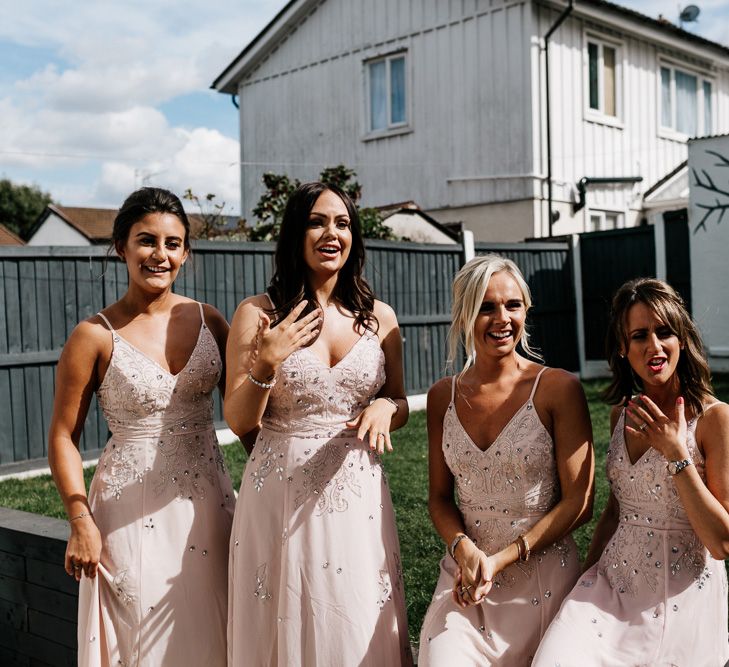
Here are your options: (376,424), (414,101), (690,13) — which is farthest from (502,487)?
(690,13)

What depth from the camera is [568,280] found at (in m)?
13.2

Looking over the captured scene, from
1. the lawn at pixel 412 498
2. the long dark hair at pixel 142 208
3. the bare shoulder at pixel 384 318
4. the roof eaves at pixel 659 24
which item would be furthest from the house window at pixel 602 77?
the long dark hair at pixel 142 208

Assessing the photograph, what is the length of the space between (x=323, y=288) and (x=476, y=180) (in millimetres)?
13545

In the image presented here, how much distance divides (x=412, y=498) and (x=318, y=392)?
141 inches

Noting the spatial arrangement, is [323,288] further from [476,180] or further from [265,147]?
[265,147]

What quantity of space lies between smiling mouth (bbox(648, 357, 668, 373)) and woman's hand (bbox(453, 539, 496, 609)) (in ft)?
2.71

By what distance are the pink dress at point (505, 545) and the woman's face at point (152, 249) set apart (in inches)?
46.3

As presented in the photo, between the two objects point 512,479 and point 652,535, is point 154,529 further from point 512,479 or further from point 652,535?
point 652,535

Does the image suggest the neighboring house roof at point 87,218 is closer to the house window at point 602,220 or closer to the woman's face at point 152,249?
the house window at point 602,220

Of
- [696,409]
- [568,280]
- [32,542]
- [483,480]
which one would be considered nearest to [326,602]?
[483,480]

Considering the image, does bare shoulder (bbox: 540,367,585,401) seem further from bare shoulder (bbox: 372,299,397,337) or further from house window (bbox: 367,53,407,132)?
house window (bbox: 367,53,407,132)

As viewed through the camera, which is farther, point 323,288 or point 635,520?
point 323,288

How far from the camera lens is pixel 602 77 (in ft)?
54.3

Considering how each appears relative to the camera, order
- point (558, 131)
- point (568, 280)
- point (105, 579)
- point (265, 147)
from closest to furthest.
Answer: point (105, 579) → point (568, 280) → point (558, 131) → point (265, 147)
